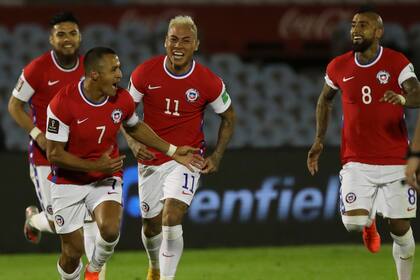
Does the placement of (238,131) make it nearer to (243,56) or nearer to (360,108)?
(243,56)

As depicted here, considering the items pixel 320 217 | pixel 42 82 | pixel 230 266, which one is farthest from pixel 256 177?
pixel 42 82

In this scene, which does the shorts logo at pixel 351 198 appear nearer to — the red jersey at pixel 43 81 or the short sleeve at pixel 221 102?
the short sleeve at pixel 221 102

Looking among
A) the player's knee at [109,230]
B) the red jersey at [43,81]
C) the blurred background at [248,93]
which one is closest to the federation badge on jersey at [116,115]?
the player's knee at [109,230]

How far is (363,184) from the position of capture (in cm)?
874

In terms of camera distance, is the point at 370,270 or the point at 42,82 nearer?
the point at 42,82

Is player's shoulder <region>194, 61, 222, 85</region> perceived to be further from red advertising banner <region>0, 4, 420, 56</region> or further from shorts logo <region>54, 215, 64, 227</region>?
red advertising banner <region>0, 4, 420, 56</region>

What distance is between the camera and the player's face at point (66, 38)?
926 centimetres

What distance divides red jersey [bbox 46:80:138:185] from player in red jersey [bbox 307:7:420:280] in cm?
183

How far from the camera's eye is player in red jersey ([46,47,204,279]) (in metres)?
7.97

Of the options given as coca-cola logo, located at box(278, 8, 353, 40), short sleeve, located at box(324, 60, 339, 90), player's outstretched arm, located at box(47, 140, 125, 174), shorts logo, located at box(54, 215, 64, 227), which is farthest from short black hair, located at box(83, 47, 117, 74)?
coca-cola logo, located at box(278, 8, 353, 40)

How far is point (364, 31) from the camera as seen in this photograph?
8.63m

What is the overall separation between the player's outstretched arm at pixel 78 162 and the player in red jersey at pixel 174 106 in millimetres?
791

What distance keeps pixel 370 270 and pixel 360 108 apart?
2349 millimetres

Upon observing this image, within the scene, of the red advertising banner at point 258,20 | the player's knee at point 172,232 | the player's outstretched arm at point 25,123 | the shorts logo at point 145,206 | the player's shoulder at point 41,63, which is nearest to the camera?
the player's knee at point 172,232
